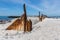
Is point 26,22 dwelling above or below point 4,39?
above

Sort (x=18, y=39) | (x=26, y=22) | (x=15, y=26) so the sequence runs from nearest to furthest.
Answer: (x=18, y=39)
(x=26, y=22)
(x=15, y=26)

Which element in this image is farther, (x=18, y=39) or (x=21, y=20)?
(x=21, y=20)

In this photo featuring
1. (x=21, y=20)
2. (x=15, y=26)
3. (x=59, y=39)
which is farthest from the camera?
(x=15, y=26)

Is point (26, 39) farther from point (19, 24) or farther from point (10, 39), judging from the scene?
point (19, 24)

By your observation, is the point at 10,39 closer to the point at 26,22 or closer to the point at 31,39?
the point at 31,39

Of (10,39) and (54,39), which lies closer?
(54,39)

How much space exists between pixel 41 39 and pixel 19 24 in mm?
6049

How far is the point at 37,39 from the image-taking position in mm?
7844

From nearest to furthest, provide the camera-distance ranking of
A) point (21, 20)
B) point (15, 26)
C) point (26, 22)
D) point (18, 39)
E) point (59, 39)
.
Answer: point (59, 39), point (18, 39), point (26, 22), point (21, 20), point (15, 26)

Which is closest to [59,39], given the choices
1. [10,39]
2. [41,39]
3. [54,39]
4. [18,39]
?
[54,39]

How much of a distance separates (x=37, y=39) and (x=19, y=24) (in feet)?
19.3

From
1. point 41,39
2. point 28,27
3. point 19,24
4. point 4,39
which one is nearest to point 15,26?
point 19,24

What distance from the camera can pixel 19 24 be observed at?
44.3 ft

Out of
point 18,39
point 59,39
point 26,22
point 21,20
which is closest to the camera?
point 59,39
